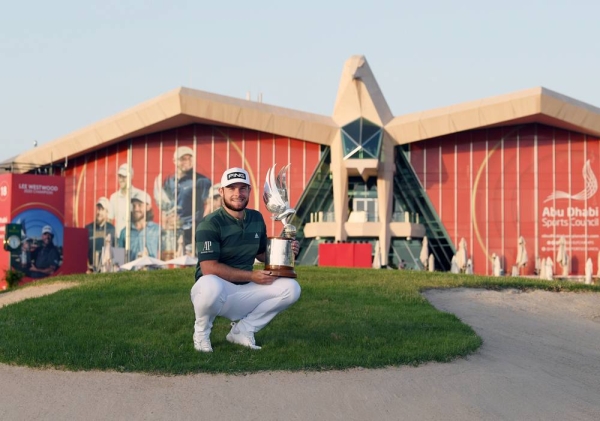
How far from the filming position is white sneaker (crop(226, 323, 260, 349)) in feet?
32.0

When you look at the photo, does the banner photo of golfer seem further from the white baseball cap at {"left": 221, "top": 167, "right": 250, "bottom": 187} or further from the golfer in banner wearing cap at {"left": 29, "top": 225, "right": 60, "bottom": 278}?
the white baseball cap at {"left": 221, "top": 167, "right": 250, "bottom": 187}

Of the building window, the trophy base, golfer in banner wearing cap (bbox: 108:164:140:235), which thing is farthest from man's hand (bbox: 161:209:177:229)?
the trophy base

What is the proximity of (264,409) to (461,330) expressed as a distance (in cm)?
517

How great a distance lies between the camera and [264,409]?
7.52 meters

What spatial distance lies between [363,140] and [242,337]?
3785 centimetres

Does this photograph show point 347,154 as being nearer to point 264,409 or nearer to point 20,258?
point 20,258

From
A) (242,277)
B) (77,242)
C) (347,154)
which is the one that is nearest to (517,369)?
(242,277)

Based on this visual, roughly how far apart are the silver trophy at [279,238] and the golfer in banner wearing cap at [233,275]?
11 cm

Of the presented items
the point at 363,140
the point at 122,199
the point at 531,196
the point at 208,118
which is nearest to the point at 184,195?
the point at 122,199

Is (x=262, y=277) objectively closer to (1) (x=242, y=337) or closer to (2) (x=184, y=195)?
(1) (x=242, y=337)

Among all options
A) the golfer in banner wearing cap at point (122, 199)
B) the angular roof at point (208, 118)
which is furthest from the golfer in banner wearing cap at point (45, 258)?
the golfer in banner wearing cap at point (122, 199)

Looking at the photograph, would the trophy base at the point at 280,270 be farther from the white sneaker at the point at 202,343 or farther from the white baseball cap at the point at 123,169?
the white baseball cap at the point at 123,169

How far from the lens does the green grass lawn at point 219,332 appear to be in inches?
360

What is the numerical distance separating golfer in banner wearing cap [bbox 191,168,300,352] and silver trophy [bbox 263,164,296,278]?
0.11 metres
